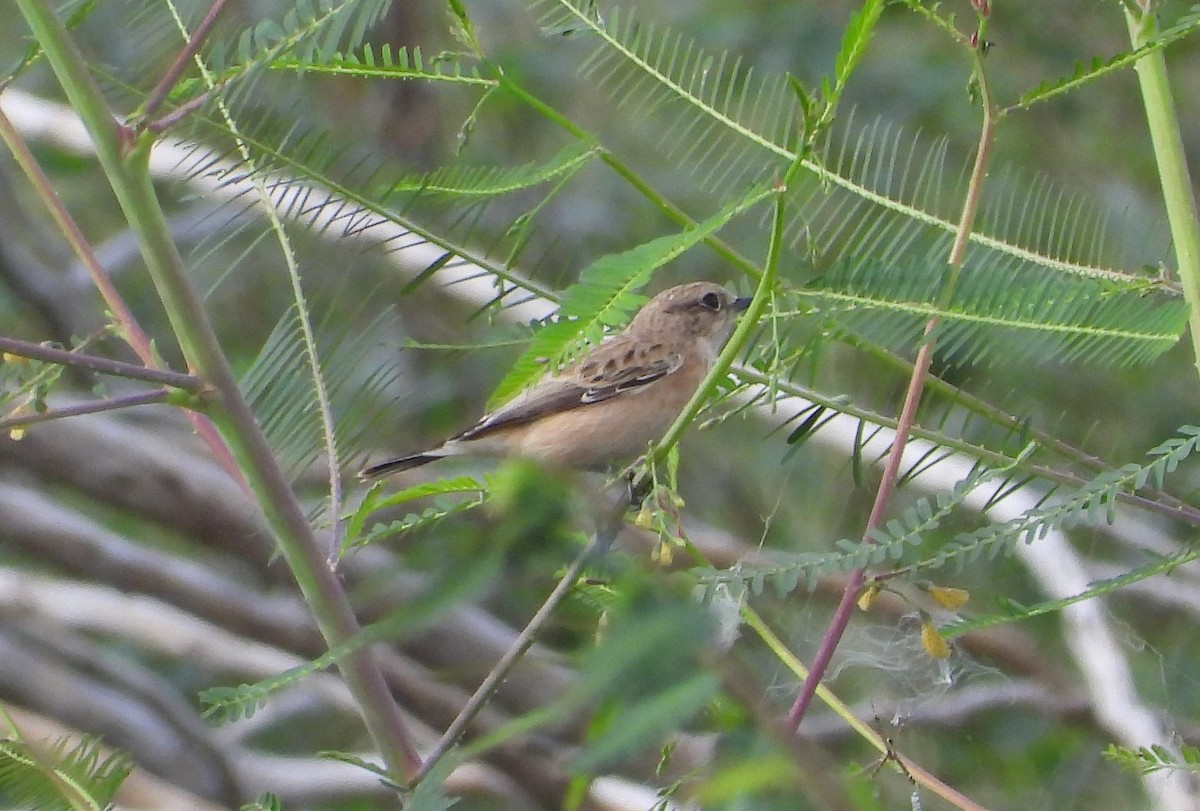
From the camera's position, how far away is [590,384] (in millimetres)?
3408

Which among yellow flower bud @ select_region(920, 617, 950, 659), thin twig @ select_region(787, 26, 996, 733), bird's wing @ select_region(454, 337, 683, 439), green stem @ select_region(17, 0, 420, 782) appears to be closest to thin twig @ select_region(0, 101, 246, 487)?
green stem @ select_region(17, 0, 420, 782)

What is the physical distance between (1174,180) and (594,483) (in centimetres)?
130

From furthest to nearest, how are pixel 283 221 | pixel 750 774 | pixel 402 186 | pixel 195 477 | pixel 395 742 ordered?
pixel 195 477 < pixel 283 221 < pixel 402 186 < pixel 395 742 < pixel 750 774

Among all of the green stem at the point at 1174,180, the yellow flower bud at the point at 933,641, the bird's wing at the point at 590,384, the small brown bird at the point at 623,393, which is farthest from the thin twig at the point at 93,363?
the bird's wing at the point at 590,384

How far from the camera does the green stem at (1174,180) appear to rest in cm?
171

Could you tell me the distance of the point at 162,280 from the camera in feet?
4.50

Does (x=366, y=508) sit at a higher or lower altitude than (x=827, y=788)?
lower

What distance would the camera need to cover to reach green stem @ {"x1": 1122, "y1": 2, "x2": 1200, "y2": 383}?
5.60 ft

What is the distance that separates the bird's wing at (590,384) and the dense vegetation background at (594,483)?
17 centimetres

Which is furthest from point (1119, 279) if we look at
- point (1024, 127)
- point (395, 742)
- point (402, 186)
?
point (1024, 127)

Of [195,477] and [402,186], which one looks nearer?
[402,186]

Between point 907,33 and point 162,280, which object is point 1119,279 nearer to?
point 162,280

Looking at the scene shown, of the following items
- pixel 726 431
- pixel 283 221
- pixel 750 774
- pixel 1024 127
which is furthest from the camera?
pixel 1024 127

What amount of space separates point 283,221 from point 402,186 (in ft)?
0.78
